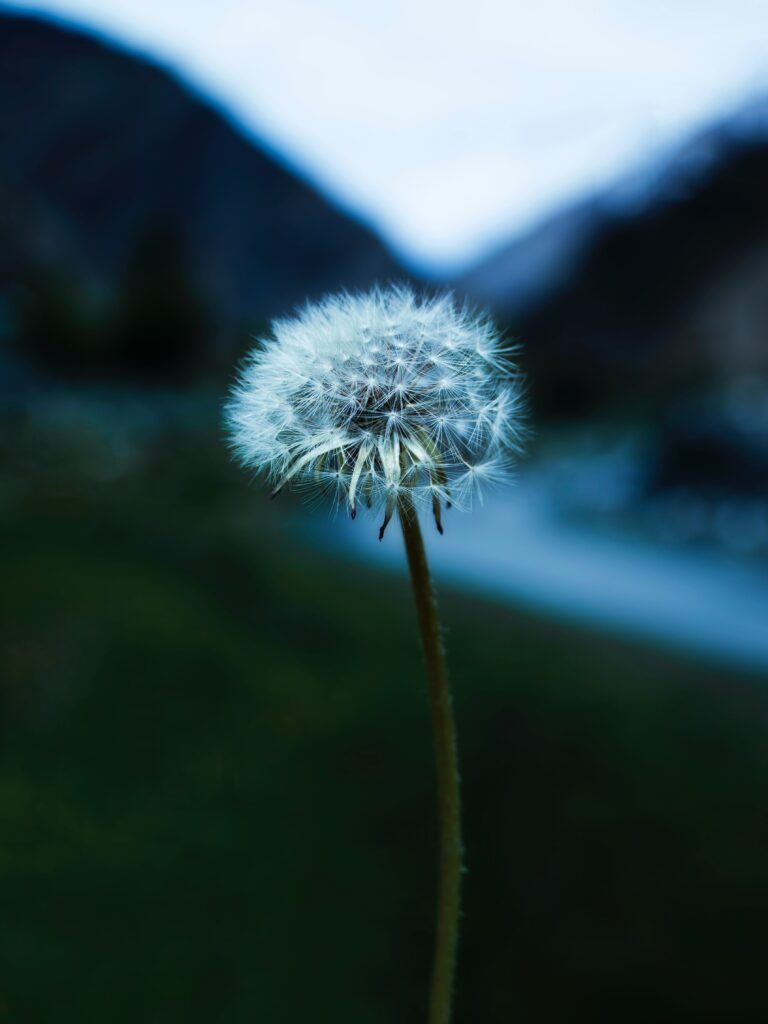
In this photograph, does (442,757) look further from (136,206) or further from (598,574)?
(136,206)

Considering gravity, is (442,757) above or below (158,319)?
below

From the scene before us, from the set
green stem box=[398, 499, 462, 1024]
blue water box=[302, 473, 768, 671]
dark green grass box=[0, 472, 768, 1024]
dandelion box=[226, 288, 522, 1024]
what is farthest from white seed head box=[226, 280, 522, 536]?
blue water box=[302, 473, 768, 671]

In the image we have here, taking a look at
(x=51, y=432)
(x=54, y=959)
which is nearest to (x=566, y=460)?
(x=51, y=432)

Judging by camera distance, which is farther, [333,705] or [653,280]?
[653,280]

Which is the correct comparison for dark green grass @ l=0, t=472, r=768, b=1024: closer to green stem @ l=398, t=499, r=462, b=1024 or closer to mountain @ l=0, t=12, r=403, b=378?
green stem @ l=398, t=499, r=462, b=1024

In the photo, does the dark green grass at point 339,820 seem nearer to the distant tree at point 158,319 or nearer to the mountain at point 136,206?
the mountain at point 136,206

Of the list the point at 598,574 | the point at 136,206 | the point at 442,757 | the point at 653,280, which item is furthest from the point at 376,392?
the point at 653,280
